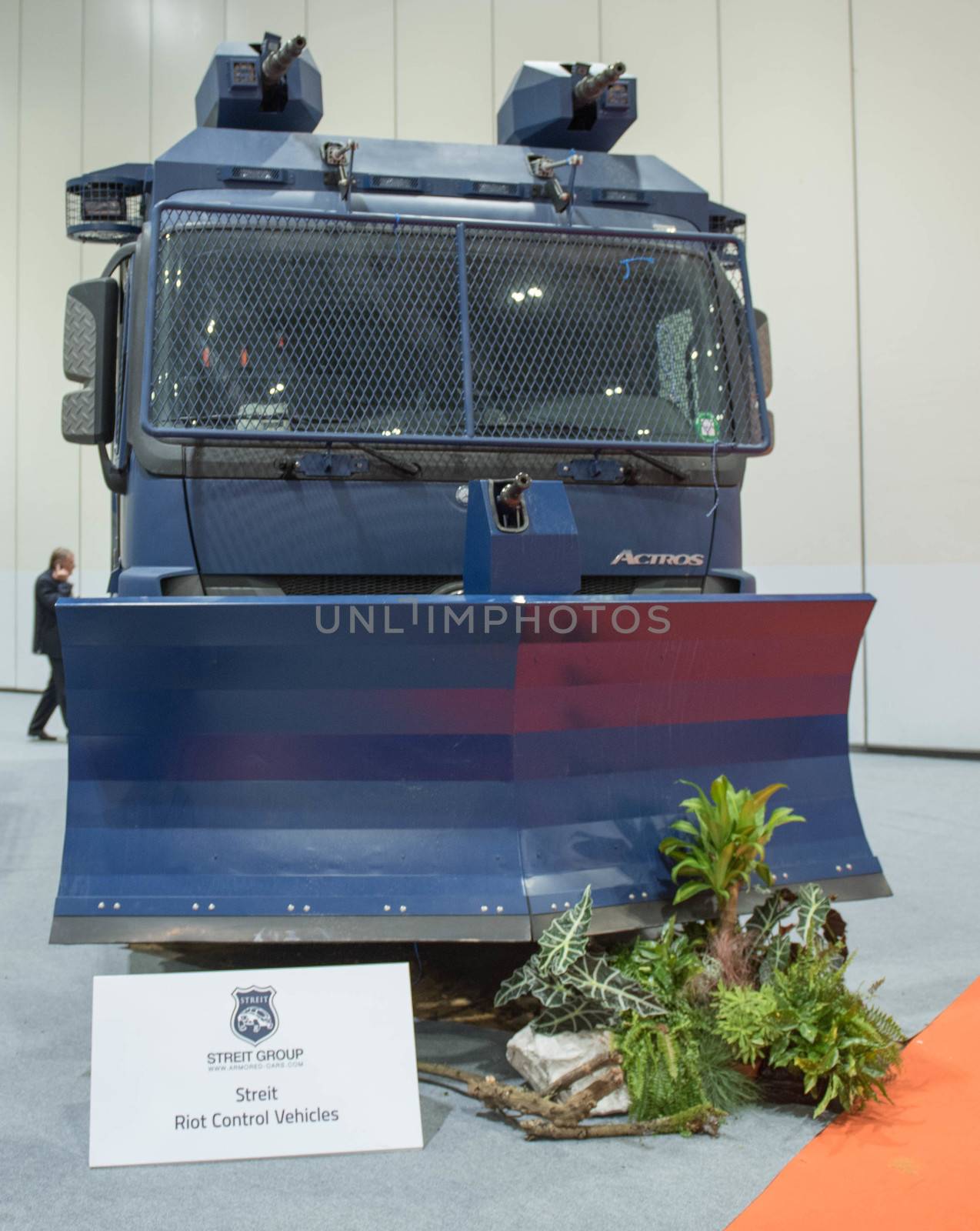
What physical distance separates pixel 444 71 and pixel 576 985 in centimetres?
975

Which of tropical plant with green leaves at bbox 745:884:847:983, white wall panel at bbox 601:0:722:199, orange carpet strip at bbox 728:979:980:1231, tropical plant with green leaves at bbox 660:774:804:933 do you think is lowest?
orange carpet strip at bbox 728:979:980:1231

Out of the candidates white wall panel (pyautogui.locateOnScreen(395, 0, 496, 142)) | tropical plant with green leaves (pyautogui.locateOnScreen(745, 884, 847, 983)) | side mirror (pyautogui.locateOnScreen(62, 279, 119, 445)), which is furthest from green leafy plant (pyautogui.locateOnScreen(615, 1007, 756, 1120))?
white wall panel (pyautogui.locateOnScreen(395, 0, 496, 142))

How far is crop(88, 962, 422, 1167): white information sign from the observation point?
291 centimetres

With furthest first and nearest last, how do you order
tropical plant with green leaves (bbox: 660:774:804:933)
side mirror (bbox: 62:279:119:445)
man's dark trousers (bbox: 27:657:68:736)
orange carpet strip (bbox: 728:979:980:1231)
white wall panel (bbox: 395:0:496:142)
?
white wall panel (bbox: 395:0:496:142), man's dark trousers (bbox: 27:657:68:736), side mirror (bbox: 62:279:119:445), tropical plant with green leaves (bbox: 660:774:804:933), orange carpet strip (bbox: 728:979:980:1231)

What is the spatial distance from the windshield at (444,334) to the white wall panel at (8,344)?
11.9 m

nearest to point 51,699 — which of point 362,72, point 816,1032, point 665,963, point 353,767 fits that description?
point 362,72

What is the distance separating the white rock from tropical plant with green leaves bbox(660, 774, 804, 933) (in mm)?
449

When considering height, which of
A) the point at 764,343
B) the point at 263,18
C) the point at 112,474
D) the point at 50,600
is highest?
the point at 263,18

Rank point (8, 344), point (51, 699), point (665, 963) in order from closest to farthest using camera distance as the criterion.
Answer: point (665, 963)
point (51, 699)
point (8, 344)

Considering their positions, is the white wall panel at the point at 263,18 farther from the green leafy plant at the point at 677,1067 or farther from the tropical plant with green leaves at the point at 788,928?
the green leafy plant at the point at 677,1067

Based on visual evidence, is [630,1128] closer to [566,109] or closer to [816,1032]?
[816,1032]

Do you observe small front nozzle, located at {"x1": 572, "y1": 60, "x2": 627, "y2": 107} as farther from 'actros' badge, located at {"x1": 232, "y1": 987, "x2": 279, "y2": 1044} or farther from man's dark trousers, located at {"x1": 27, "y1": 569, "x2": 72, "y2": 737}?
man's dark trousers, located at {"x1": 27, "y1": 569, "x2": 72, "y2": 737}

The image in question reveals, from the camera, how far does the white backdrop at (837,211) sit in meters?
9.16

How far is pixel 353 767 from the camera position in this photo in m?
3.37
